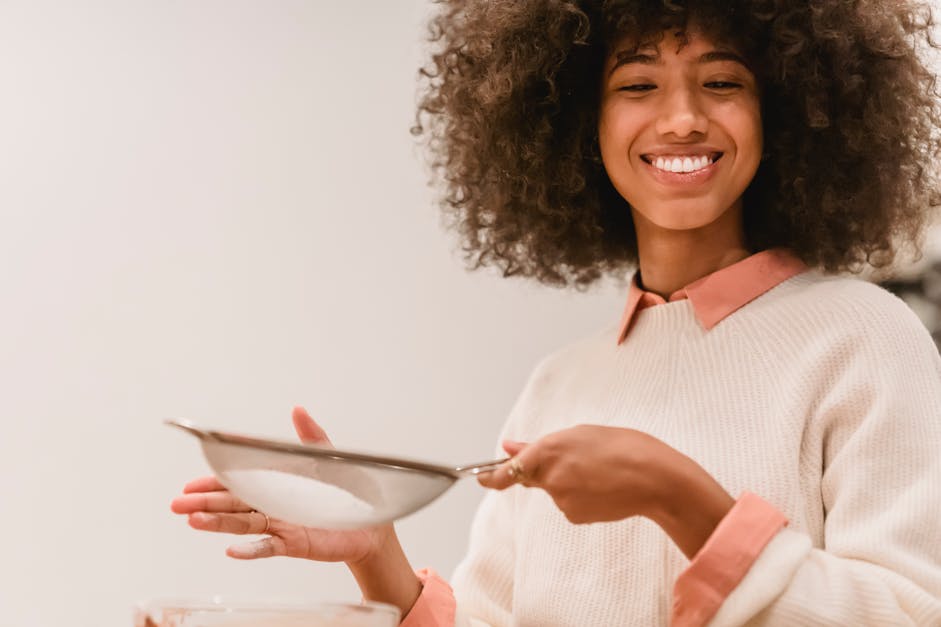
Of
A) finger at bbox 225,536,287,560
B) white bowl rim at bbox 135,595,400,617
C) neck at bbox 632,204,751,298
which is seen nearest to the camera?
white bowl rim at bbox 135,595,400,617

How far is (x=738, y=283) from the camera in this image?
3.70 feet

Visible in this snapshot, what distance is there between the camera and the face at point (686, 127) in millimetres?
1097

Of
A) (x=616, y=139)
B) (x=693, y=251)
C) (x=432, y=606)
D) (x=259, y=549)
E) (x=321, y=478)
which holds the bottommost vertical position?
(x=432, y=606)

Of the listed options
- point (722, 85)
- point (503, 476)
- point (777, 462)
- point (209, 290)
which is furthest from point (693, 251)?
point (209, 290)

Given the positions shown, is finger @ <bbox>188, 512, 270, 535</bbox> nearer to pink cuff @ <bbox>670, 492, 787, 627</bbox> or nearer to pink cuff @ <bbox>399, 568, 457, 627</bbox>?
pink cuff @ <bbox>399, 568, 457, 627</bbox>

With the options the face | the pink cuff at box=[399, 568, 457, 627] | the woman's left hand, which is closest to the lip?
the face

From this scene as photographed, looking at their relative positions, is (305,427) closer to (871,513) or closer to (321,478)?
(321,478)

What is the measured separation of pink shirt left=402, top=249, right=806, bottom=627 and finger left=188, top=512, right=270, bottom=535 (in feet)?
0.67

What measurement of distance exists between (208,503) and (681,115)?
57 cm

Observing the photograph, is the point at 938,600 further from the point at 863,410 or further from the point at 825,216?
the point at 825,216

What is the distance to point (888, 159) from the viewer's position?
1.19m

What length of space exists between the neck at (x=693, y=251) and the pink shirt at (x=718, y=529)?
0.02 meters

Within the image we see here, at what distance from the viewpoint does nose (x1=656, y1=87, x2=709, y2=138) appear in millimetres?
1073

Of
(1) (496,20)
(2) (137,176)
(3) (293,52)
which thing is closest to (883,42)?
(1) (496,20)
